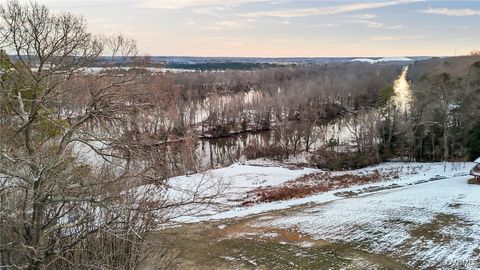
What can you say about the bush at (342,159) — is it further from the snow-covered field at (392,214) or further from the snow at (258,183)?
the snow-covered field at (392,214)

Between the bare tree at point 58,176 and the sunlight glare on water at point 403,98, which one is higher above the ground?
the bare tree at point 58,176

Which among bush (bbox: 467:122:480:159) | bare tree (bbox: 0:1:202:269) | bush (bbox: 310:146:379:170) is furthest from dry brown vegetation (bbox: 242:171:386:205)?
bare tree (bbox: 0:1:202:269)

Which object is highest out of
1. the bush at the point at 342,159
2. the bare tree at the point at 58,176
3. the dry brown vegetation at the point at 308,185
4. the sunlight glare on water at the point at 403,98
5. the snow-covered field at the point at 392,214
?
the bare tree at the point at 58,176

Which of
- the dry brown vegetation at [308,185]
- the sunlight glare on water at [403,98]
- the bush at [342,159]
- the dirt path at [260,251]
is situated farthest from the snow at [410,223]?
the sunlight glare on water at [403,98]

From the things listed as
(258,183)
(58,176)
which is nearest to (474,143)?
(258,183)

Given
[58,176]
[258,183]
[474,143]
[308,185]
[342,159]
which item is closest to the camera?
Result: [58,176]

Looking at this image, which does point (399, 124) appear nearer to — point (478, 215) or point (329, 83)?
point (478, 215)

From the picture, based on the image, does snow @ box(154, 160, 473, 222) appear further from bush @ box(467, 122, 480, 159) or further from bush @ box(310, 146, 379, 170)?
bush @ box(467, 122, 480, 159)

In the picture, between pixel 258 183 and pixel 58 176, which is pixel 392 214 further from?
pixel 58 176
